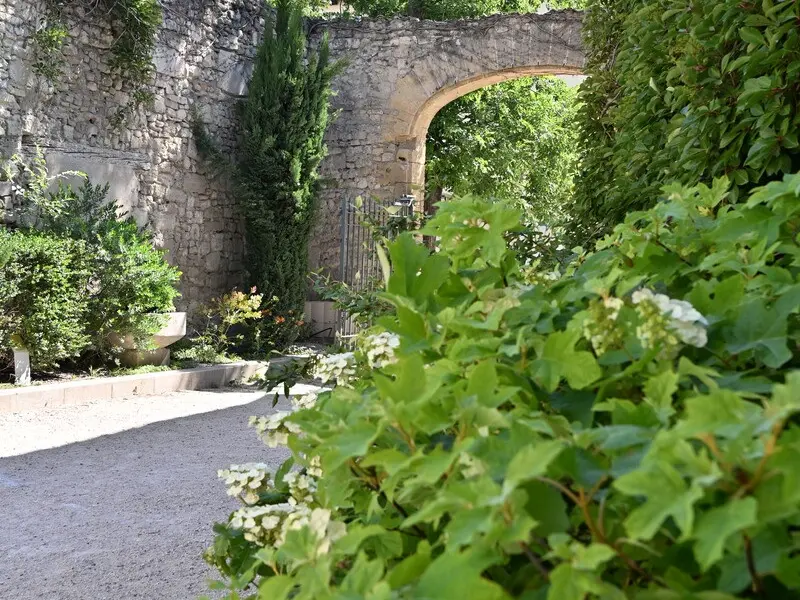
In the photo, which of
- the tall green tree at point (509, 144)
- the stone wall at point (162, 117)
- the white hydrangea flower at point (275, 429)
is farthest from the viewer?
the tall green tree at point (509, 144)

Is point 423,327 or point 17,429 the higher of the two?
point 423,327

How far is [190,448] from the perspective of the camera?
5094mm

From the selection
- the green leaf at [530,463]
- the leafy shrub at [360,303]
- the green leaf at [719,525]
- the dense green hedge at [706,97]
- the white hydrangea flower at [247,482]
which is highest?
the dense green hedge at [706,97]

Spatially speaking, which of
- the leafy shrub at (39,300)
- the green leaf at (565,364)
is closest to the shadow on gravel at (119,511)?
the leafy shrub at (39,300)

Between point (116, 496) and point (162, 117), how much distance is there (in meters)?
5.54

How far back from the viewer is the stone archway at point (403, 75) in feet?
31.5

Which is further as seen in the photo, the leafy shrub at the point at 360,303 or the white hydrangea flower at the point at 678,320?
the leafy shrub at the point at 360,303

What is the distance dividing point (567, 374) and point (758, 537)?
25cm

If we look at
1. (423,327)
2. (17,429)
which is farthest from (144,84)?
(423,327)

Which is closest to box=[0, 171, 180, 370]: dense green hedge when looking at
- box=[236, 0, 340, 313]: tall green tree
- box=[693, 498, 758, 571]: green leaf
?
box=[236, 0, 340, 313]: tall green tree

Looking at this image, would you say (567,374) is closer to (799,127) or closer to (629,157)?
(799,127)

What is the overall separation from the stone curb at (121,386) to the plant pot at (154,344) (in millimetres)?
314

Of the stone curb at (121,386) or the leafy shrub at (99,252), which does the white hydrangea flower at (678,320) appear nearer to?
the stone curb at (121,386)

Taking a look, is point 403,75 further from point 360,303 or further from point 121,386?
point 360,303
